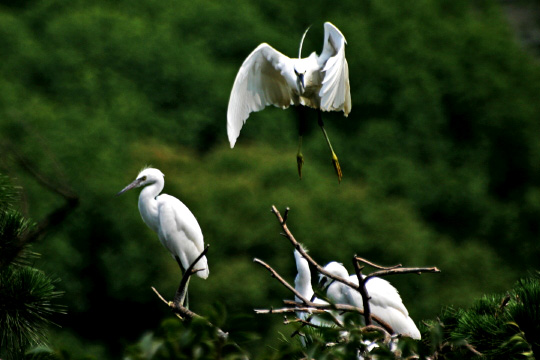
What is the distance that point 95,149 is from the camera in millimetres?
16469

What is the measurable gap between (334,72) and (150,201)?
1.40m

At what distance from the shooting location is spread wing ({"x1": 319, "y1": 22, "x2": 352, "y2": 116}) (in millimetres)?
4578

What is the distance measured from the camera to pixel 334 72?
15.1 feet

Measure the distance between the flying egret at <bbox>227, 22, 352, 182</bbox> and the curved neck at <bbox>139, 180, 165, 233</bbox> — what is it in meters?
0.60

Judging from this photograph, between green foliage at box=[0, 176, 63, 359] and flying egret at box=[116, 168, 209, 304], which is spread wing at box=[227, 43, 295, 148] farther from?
green foliage at box=[0, 176, 63, 359]

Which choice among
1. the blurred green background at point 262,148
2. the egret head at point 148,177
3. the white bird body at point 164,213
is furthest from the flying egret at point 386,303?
the blurred green background at point 262,148

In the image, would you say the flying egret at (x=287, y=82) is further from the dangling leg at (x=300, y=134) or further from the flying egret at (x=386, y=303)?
the flying egret at (x=386, y=303)

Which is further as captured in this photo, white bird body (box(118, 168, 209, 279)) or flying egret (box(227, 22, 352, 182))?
white bird body (box(118, 168, 209, 279))

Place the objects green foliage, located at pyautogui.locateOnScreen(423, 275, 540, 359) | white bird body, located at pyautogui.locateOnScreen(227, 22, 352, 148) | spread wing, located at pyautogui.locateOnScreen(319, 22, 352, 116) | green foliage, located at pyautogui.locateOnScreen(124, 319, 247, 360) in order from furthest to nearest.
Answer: white bird body, located at pyautogui.locateOnScreen(227, 22, 352, 148)
spread wing, located at pyautogui.locateOnScreen(319, 22, 352, 116)
green foliage, located at pyautogui.locateOnScreen(423, 275, 540, 359)
green foliage, located at pyautogui.locateOnScreen(124, 319, 247, 360)

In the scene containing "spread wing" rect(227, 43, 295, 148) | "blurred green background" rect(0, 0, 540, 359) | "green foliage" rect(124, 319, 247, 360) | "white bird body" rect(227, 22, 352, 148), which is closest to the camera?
"green foliage" rect(124, 319, 247, 360)

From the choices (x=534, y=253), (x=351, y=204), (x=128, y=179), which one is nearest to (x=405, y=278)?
(x=351, y=204)

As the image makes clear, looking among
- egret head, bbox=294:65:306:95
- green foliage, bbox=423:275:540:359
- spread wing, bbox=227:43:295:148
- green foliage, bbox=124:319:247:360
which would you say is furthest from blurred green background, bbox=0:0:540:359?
green foliage, bbox=124:319:247:360

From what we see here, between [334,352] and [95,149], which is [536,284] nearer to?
[334,352]

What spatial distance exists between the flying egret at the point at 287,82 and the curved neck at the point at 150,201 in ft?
1.96
